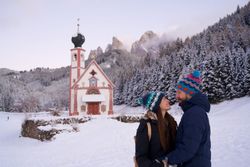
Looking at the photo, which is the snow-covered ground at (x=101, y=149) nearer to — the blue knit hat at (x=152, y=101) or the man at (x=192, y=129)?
the man at (x=192, y=129)

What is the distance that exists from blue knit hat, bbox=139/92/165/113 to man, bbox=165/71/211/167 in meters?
0.30

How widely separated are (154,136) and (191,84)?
80 cm

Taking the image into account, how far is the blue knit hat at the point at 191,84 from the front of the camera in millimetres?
3416

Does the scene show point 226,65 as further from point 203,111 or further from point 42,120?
point 203,111

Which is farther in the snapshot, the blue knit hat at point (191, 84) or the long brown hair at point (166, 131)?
the blue knit hat at point (191, 84)

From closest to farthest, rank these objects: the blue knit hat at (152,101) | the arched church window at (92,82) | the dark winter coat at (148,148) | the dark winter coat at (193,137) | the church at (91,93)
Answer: the dark winter coat at (193,137), the dark winter coat at (148,148), the blue knit hat at (152,101), the church at (91,93), the arched church window at (92,82)

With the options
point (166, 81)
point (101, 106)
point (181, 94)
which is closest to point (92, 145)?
point (181, 94)

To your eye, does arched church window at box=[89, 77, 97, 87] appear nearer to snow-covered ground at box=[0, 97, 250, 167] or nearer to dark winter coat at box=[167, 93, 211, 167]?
snow-covered ground at box=[0, 97, 250, 167]

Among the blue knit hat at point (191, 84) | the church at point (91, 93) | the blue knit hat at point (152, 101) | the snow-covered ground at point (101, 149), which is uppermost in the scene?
the church at point (91, 93)

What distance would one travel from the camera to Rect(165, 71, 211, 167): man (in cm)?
308

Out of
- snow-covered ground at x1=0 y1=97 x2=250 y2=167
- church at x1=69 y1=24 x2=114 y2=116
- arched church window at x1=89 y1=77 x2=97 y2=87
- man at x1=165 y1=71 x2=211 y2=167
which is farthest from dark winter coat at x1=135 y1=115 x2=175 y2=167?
arched church window at x1=89 y1=77 x2=97 y2=87

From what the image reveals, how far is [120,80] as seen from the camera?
235 ft

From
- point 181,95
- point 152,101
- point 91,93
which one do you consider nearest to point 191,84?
point 181,95

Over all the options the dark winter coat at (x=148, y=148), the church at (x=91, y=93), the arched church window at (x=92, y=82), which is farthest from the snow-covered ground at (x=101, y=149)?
the arched church window at (x=92, y=82)
